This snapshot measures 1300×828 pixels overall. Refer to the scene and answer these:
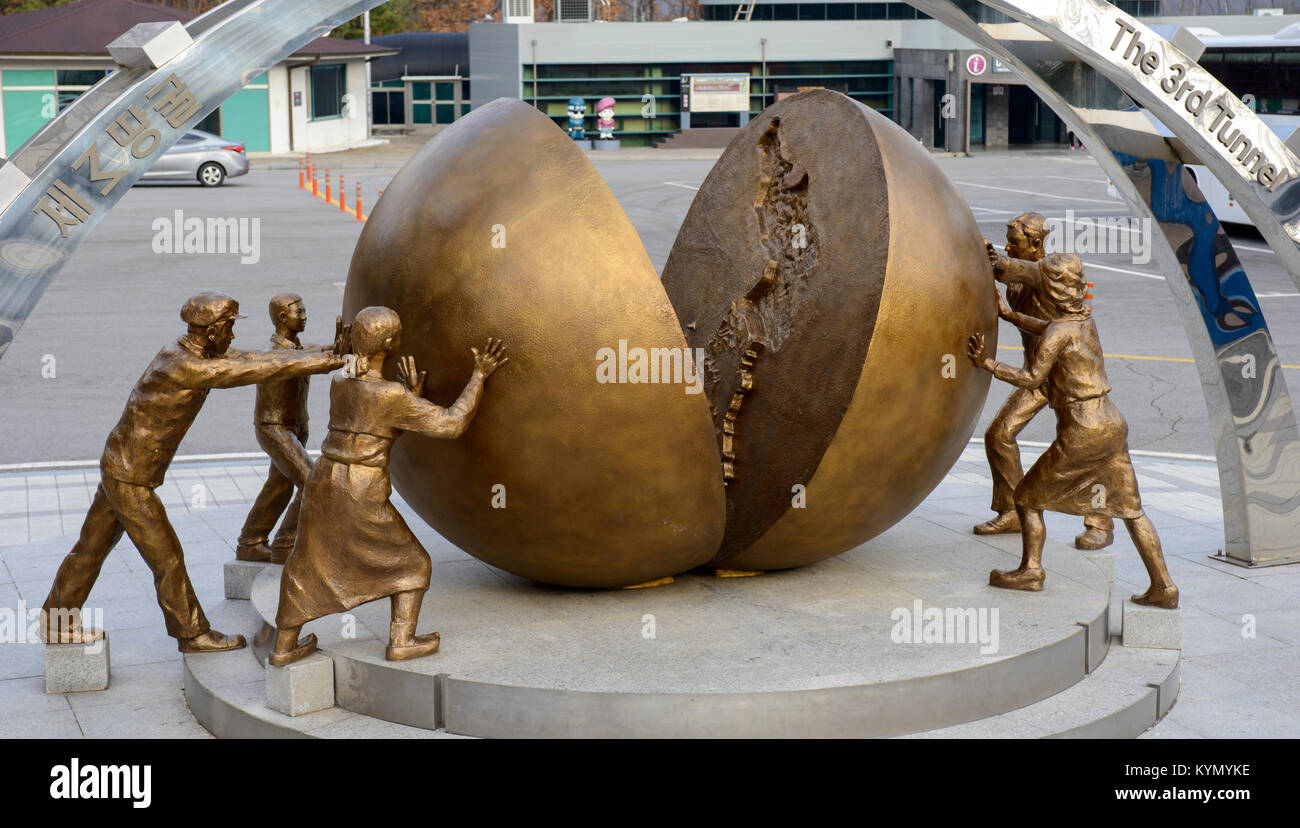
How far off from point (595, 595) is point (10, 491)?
5.89 m

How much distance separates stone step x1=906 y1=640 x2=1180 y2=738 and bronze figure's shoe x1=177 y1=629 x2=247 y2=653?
353cm

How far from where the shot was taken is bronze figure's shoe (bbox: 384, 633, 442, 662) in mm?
6512

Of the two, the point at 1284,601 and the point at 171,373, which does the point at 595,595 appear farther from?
the point at 1284,601

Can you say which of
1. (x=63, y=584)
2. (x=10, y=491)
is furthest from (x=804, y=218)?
(x=10, y=491)

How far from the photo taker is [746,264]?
28.3ft

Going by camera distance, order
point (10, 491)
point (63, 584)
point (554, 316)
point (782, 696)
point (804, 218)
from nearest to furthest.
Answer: point (782, 696) < point (554, 316) < point (63, 584) < point (804, 218) < point (10, 491)

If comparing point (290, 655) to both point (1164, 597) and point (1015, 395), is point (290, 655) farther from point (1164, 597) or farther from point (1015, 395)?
point (1015, 395)

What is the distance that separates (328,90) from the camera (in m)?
45.9

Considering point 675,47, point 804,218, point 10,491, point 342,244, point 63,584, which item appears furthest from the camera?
point 675,47

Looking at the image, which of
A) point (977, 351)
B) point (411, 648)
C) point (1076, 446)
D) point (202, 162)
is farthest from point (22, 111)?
point (1076, 446)

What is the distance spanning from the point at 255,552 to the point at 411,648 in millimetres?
2370

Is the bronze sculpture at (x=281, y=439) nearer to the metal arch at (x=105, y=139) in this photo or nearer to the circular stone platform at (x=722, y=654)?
the circular stone platform at (x=722, y=654)

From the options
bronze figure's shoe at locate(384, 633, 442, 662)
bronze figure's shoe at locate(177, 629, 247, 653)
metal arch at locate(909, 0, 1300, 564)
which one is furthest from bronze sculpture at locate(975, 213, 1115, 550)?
bronze figure's shoe at locate(177, 629, 247, 653)

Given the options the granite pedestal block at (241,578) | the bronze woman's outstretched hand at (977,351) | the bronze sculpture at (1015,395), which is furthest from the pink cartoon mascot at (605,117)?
the bronze woman's outstretched hand at (977,351)
